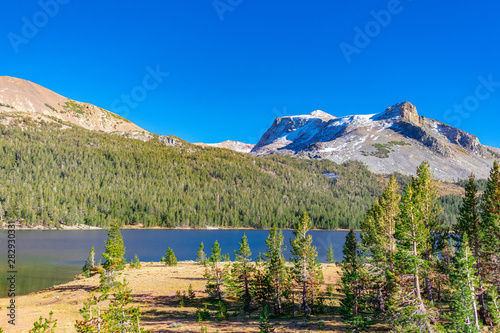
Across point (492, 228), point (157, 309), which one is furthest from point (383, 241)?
point (157, 309)

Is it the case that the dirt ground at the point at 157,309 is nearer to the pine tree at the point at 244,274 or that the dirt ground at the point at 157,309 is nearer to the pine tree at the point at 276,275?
the pine tree at the point at 244,274

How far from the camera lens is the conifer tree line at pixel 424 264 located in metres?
22.2

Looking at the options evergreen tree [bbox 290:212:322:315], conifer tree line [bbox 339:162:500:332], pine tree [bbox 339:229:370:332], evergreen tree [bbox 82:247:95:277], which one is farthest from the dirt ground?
conifer tree line [bbox 339:162:500:332]

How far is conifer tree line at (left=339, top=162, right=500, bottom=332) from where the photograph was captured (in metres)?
22.2

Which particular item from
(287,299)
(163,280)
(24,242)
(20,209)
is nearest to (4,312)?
(163,280)

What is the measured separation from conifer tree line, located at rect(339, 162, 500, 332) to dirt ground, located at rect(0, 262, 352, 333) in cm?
686

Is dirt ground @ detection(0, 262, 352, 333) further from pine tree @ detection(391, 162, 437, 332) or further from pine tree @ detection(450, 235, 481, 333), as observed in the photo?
pine tree @ detection(450, 235, 481, 333)

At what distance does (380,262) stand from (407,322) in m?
13.4

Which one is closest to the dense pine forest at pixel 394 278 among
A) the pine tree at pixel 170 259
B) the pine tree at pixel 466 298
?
the pine tree at pixel 466 298

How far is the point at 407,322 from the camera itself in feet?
71.6

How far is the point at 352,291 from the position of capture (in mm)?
38062

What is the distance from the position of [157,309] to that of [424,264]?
38814mm

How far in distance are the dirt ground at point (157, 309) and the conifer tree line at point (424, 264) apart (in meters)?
6.86

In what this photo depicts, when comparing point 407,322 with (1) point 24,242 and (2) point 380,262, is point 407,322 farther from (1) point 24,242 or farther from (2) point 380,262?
(1) point 24,242
